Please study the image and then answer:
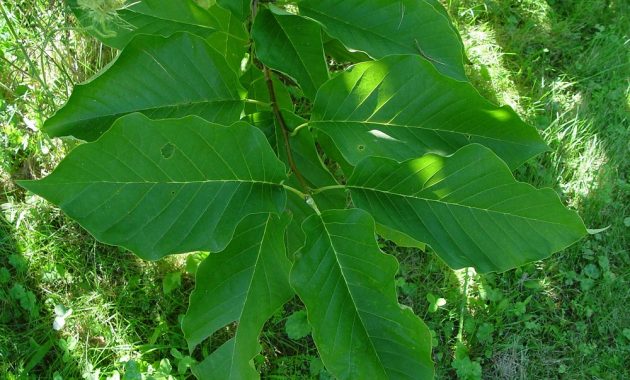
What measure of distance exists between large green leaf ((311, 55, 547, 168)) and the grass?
1.22m

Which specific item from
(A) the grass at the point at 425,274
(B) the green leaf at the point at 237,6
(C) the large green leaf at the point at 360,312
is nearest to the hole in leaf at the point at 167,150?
(C) the large green leaf at the point at 360,312

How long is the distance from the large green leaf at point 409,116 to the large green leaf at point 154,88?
197 mm

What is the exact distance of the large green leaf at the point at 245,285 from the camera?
111 cm

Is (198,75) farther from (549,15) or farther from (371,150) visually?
(549,15)

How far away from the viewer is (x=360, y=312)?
993 mm

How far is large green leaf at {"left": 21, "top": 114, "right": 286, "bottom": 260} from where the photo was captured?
0.92 m

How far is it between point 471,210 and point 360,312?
0.26 metres

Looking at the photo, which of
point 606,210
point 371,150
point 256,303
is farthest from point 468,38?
point 256,303

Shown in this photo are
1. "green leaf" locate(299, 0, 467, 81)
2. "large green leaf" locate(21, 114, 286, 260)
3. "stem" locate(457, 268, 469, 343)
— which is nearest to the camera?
"large green leaf" locate(21, 114, 286, 260)

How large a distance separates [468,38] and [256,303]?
87.3 inches

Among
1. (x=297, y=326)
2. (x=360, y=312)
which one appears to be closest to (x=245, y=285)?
(x=360, y=312)

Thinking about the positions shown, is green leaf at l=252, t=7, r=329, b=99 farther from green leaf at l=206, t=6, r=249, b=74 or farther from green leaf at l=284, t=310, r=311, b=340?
green leaf at l=284, t=310, r=311, b=340

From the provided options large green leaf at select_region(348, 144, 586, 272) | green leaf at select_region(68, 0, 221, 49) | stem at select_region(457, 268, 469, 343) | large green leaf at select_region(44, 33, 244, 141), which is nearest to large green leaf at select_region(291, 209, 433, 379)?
large green leaf at select_region(348, 144, 586, 272)

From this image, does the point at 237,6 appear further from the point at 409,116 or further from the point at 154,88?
the point at 409,116
